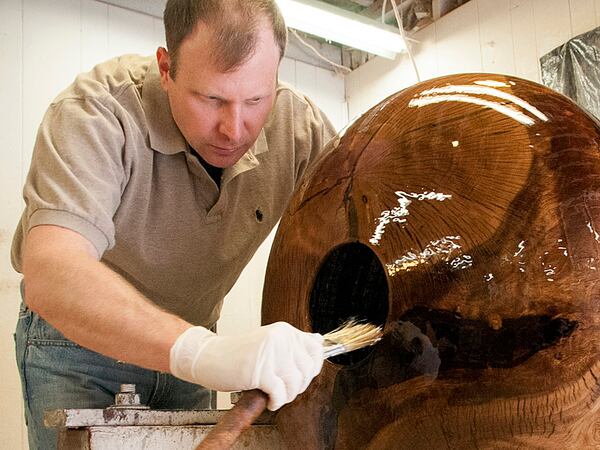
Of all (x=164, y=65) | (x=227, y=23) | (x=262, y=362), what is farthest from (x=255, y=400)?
(x=164, y=65)

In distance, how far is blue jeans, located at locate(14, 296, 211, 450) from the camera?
163 cm

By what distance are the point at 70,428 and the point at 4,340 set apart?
102 inches

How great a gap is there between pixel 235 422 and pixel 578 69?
9.54 ft

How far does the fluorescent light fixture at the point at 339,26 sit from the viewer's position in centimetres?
353

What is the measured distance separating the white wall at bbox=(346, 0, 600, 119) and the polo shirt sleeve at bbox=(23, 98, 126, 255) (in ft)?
8.90

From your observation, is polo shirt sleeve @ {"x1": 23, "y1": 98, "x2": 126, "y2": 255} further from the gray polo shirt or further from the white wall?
the white wall

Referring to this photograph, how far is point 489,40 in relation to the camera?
396 cm

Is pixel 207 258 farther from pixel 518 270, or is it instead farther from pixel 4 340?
pixel 4 340

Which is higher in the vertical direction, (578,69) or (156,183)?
(578,69)

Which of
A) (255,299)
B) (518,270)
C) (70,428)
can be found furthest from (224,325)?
(518,270)

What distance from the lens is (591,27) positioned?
3.42 metres

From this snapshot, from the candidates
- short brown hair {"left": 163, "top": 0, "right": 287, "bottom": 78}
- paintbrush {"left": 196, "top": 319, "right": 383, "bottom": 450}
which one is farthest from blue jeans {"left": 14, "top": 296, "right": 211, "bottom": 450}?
paintbrush {"left": 196, "top": 319, "right": 383, "bottom": 450}

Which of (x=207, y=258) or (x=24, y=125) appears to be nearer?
(x=207, y=258)

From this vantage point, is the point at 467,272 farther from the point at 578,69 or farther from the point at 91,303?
the point at 578,69
